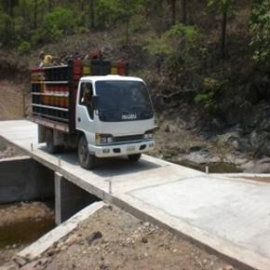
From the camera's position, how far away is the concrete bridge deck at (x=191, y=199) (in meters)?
7.23

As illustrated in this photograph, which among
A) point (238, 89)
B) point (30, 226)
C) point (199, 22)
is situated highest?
point (199, 22)

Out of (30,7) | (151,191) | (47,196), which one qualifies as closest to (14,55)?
(30,7)

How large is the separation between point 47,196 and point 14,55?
22.0 meters

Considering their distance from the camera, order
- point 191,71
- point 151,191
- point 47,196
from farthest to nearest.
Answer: point 191,71
point 47,196
point 151,191

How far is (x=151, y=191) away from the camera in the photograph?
10000mm

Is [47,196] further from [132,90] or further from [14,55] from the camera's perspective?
[14,55]

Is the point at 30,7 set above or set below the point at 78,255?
above

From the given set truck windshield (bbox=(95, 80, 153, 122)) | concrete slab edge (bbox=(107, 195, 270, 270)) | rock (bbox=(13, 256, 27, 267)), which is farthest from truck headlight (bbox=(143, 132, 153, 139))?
rock (bbox=(13, 256, 27, 267))

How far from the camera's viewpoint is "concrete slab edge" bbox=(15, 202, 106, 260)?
806 centimetres

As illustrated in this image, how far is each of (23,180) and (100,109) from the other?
4.65 meters

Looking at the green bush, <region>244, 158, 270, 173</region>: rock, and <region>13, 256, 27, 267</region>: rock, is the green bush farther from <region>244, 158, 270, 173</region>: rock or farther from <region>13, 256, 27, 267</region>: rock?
<region>13, 256, 27, 267</region>: rock

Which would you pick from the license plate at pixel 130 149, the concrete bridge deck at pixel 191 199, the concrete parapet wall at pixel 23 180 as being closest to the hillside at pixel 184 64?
the concrete parapet wall at pixel 23 180

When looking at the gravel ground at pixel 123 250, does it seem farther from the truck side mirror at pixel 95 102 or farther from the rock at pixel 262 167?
the rock at pixel 262 167

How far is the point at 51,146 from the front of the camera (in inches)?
552
